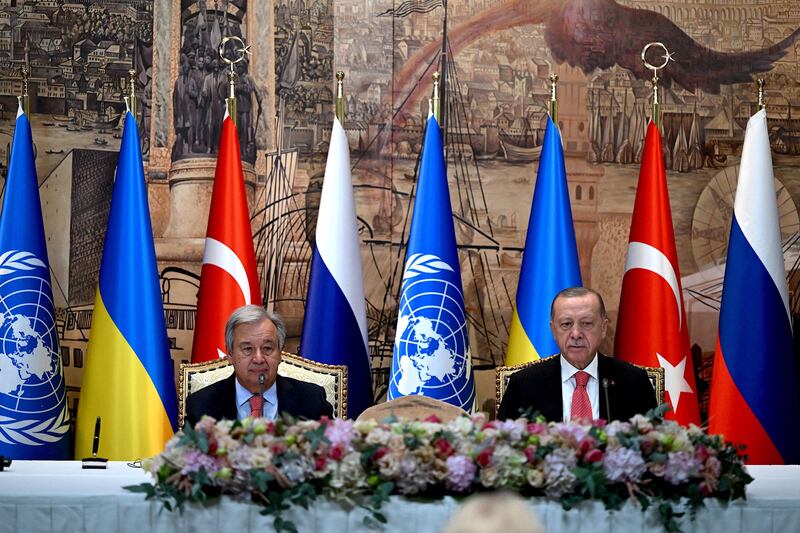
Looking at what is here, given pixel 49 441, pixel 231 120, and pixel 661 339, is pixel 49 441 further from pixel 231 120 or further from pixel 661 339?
pixel 661 339

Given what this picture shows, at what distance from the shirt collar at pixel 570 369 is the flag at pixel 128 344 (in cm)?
210

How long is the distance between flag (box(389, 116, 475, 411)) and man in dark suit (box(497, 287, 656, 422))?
41.6 inches

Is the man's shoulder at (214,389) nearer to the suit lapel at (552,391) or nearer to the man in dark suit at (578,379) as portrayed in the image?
the man in dark suit at (578,379)

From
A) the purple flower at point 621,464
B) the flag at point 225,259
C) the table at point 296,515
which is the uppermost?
the flag at point 225,259

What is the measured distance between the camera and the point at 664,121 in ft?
21.3

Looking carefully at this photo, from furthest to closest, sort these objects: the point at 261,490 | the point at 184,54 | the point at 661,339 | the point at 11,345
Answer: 1. the point at 184,54
2. the point at 661,339
3. the point at 11,345
4. the point at 261,490

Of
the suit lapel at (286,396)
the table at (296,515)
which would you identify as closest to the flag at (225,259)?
the suit lapel at (286,396)

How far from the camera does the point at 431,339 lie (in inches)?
220

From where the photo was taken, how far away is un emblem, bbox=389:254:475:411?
555 cm

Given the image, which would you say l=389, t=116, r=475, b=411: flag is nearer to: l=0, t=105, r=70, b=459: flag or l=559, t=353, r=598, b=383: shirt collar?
l=559, t=353, r=598, b=383: shirt collar

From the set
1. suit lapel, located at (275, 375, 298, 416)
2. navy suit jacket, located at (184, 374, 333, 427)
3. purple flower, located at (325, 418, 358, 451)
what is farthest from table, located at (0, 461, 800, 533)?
suit lapel, located at (275, 375, 298, 416)

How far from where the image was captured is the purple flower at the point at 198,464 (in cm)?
285

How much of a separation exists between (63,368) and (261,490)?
11.0 feet

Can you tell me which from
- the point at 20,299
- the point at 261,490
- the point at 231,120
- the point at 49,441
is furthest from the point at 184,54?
the point at 261,490
